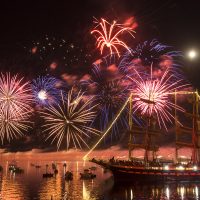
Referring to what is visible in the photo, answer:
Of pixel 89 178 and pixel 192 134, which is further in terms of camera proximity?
pixel 89 178

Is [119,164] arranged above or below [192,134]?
below

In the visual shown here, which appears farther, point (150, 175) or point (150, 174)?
point (150, 174)

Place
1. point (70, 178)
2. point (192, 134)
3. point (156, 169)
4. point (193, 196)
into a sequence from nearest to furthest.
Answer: point (193, 196) → point (156, 169) → point (192, 134) → point (70, 178)

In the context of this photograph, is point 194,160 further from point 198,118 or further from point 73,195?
point 73,195

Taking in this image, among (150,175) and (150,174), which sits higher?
(150,174)

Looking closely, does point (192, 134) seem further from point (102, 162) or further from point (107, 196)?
point (107, 196)

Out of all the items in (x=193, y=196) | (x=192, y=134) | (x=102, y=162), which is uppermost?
(x=192, y=134)

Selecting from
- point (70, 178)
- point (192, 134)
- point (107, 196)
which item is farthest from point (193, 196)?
point (70, 178)

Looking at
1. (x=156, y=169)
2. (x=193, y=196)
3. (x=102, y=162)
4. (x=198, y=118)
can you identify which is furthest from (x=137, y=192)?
(x=198, y=118)

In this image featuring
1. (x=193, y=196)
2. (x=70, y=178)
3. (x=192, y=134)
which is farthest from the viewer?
(x=70, y=178)
